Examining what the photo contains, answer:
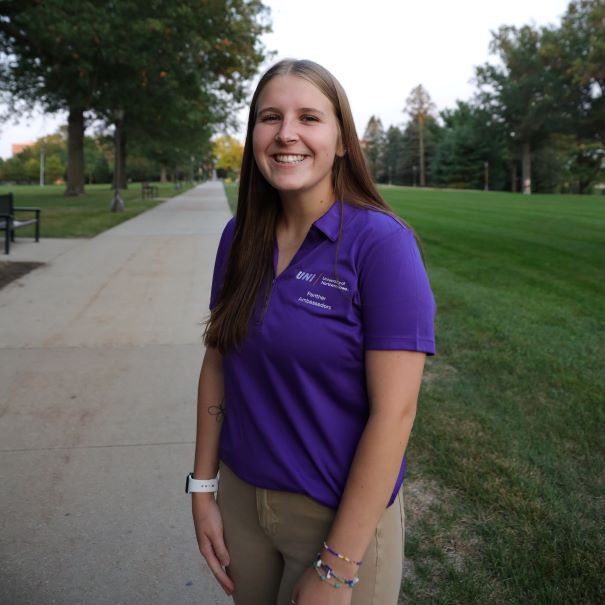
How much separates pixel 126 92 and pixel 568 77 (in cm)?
2815

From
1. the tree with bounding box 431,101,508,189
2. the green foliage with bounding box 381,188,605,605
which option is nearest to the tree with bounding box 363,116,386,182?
the tree with bounding box 431,101,508,189

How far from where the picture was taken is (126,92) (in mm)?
22797

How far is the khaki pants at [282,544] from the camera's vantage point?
140 centimetres

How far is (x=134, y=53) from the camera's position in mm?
19297

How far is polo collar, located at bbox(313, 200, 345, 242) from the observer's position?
4.56ft

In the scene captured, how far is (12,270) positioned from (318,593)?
9.23 meters

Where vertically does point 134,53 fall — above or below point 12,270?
above

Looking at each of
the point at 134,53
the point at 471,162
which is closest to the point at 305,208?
the point at 134,53

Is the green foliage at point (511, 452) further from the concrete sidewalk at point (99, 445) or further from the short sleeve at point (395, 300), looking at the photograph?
the short sleeve at point (395, 300)

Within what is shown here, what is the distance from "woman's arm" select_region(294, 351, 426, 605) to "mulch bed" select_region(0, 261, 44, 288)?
814cm

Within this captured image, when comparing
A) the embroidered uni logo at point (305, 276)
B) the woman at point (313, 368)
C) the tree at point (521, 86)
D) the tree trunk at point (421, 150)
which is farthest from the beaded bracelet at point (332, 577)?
the tree trunk at point (421, 150)

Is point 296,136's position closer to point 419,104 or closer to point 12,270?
point 12,270

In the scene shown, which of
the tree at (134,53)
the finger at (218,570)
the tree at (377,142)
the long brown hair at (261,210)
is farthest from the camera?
the tree at (377,142)

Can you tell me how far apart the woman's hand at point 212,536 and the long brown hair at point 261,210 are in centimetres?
41
